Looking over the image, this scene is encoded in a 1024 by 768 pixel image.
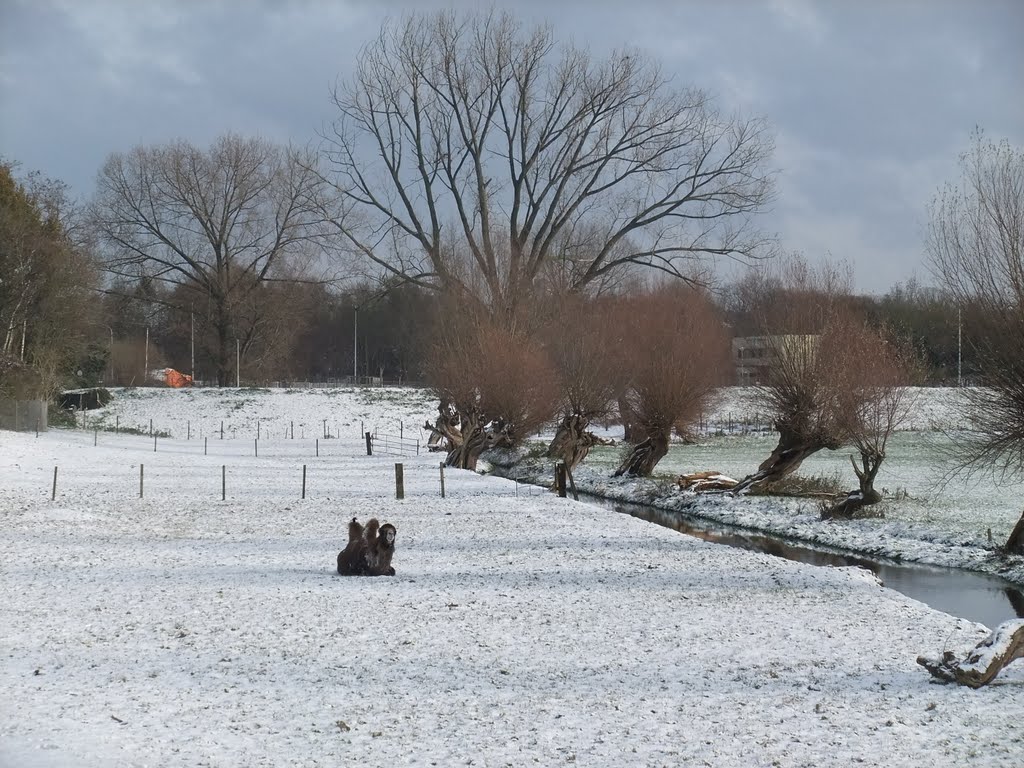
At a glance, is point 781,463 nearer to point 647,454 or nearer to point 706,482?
point 706,482

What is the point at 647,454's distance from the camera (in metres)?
36.2

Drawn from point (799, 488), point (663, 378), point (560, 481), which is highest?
point (663, 378)

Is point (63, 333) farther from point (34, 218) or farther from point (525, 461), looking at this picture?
point (525, 461)

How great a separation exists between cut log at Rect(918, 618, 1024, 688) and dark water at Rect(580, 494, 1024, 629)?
272 cm

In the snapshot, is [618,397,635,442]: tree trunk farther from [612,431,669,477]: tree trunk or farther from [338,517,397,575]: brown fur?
[338,517,397,575]: brown fur

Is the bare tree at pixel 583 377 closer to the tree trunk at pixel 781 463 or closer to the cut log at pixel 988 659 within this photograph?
the tree trunk at pixel 781 463

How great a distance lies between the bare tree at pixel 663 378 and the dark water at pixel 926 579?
30.8 ft

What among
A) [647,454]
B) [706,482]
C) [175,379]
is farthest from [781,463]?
[175,379]

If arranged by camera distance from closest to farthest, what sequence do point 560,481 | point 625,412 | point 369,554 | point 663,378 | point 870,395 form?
point 369,554
point 870,395
point 560,481
point 663,378
point 625,412

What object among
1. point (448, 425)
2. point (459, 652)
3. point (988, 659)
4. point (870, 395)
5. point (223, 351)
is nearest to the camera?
point (988, 659)

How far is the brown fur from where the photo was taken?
16.1 meters

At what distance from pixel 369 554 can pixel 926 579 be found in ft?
32.8

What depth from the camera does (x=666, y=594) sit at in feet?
49.4

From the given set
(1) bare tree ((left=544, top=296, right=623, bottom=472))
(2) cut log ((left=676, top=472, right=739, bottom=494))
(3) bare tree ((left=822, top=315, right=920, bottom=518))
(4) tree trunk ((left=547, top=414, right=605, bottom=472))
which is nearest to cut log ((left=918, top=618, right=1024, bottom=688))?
(3) bare tree ((left=822, top=315, right=920, bottom=518))
